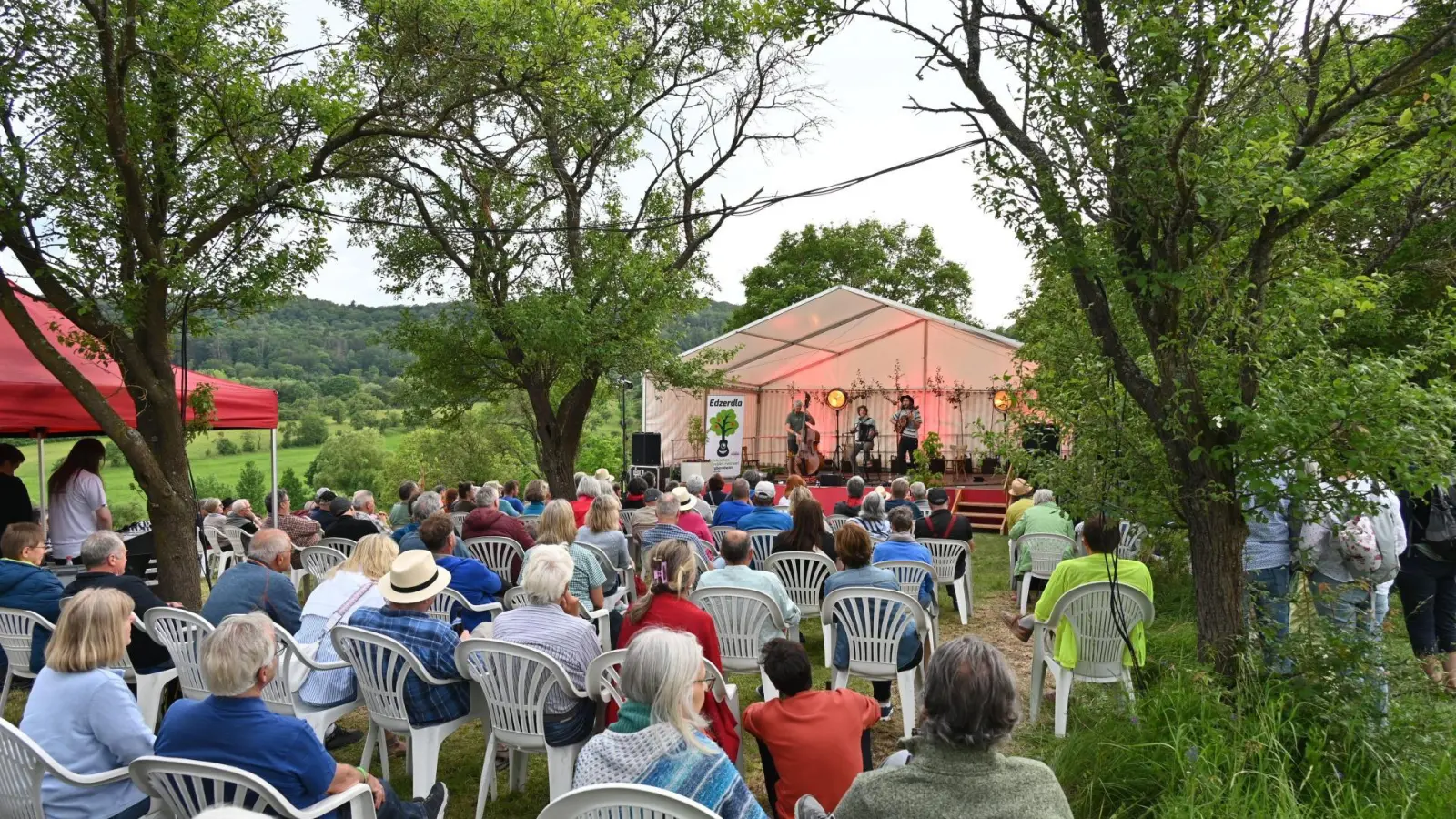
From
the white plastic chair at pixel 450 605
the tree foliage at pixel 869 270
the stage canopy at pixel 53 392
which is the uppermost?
the tree foliage at pixel 869 270

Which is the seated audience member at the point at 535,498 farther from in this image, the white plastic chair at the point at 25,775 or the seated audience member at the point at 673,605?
the white plastic chair at the point at 25,775

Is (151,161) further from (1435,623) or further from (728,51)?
(728,51)

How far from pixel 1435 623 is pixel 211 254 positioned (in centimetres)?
738

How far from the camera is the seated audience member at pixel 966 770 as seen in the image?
70.2 inches

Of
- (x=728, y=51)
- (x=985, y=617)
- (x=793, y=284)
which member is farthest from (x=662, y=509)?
(x=793, y=284)

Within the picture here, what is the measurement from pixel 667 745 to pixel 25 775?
175 cm

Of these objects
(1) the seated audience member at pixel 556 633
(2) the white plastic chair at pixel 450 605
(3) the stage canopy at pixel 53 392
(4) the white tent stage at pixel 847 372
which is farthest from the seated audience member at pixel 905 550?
(4) the white tent stage at pixel 847 372

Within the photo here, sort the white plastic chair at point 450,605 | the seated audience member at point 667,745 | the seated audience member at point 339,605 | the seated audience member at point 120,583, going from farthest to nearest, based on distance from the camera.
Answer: the white plastic chair at point 450,605, the seated audience member at point 120,583, the seated audience member at point 339,605, the seated audience member at point 667,745

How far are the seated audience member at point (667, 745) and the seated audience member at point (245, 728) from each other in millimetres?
713

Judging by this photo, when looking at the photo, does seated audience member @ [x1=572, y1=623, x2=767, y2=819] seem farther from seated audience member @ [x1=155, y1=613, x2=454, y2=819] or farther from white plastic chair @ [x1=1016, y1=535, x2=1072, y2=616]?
white plastic chair @ [x1=1016, y1=535, x2=1072, y2=616]

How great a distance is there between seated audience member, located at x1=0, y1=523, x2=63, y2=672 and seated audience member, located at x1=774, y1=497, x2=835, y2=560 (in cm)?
371

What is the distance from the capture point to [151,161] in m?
5.37

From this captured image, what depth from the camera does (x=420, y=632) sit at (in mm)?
3289

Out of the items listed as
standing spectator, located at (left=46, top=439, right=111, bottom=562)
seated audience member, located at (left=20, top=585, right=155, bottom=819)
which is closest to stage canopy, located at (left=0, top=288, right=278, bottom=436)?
standing spectator, located at (left=46, top=439, right=111, bottom=562)
